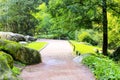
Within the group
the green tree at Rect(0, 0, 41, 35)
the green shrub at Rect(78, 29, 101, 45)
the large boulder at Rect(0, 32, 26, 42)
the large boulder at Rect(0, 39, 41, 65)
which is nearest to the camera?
the large boulder at Rect(0, 39, 41, 65)

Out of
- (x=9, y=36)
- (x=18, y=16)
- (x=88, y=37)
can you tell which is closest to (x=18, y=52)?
(x=9, y=36)

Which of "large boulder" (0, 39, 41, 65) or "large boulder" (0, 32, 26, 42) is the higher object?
"large boulder" (0, 39, 41, 65)

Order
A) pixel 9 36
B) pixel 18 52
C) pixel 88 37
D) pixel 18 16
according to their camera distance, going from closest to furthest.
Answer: pixel 18 52
pixel 9 36
pixel 88 37
pixel 18 16

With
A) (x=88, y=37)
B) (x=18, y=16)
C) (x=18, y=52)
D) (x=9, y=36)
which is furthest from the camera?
(x=18, y=16)

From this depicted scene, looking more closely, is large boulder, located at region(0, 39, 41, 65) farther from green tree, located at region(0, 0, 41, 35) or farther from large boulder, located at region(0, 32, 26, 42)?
green tree, located at region(0, 0, 41, 35)

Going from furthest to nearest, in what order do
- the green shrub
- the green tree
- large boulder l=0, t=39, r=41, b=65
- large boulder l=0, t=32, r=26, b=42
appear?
1. the green tree
2. the green shrub
3. large boulder l=0, t=32, r=26, b=42
4. large boulder l=0, t=39, r=41, b=65

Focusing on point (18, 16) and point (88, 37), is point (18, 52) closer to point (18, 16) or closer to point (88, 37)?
point (88, 37)

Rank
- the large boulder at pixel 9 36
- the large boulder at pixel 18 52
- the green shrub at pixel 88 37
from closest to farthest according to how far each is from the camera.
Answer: the large boulder at pixel 18 52, the large boulder at pixel 9 36, the green shrub at pixel 88 37

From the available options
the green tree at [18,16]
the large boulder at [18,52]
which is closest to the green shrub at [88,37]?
the green tree at [18,16]

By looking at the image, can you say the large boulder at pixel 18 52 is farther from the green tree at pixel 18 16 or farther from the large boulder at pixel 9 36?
the green tree at pixel 18 16

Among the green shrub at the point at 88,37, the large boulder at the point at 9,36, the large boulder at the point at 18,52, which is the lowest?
the green shrub at the point at 88,37

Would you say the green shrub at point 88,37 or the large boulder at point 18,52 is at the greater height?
the large boulder at point 18,52

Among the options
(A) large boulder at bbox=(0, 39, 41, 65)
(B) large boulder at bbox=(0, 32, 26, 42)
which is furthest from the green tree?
(A) large boulder at bbox=(0, 39, 41, 65)

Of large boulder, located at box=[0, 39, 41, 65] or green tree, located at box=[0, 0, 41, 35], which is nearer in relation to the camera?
large boulder, located at box=[0, 39, 41, 65]
